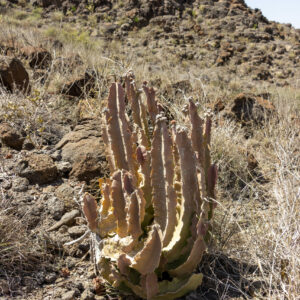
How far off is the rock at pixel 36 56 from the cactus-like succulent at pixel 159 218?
14.1 ft

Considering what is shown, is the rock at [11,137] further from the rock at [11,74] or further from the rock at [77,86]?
the rock at [77,86]

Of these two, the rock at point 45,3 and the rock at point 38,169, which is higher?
the rock at point 45,3

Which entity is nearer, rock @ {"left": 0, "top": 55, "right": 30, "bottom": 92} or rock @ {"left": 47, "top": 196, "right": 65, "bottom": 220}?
rock @ {"left": 47, "top": 196, "right": 65, "bottom": 220}

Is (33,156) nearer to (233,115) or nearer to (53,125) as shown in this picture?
(53,125)

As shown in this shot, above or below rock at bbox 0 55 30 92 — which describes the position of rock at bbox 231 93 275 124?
below

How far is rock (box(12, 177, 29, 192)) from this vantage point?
2.46 metres

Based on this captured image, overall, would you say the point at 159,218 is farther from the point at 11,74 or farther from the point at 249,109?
the point at 249,109

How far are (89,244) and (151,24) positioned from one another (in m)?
17.1

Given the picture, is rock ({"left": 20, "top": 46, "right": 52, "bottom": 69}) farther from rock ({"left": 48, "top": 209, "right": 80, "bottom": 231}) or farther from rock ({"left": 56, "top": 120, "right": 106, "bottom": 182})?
rock ({"left": 48, "top": 209, "right": 80, "bottom": 231})

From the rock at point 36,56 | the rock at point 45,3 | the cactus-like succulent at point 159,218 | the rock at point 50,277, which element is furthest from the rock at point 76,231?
the rock at point 45,3

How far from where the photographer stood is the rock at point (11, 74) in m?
3.96

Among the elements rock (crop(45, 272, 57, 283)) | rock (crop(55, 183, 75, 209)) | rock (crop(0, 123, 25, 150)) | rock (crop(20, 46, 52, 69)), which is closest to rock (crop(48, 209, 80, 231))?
rock (crop(55, 183, 75, 209))

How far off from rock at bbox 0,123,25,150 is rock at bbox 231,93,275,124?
323 centimetres

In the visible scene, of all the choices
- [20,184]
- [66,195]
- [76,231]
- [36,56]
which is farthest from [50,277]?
[36,56]
